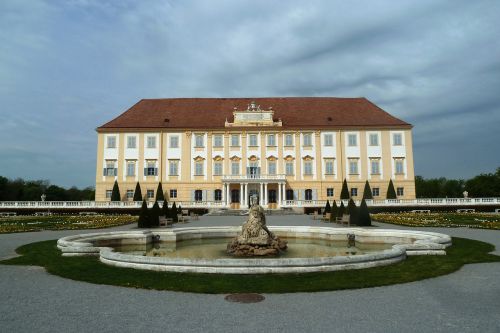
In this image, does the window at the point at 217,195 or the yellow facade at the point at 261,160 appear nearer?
the window at the point at 217,195

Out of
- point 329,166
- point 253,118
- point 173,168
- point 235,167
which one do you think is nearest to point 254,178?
point 235,167

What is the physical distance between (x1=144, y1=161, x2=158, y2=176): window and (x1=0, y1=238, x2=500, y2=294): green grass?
3307cm

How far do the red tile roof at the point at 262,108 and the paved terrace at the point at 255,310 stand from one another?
37.4 metres

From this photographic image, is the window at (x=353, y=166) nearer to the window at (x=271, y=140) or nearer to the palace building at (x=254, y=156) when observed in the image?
the palace building at (x=254, y=156)

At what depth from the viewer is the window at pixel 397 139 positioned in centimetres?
4325

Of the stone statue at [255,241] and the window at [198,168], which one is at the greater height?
the window at [198,168]

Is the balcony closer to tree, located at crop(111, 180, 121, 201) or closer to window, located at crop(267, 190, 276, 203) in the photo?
window, located at crop(267, 190, 276, 203)

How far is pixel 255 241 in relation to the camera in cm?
1120

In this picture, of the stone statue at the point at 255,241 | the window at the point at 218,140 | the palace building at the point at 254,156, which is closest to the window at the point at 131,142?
the palace building at the point at 254,156

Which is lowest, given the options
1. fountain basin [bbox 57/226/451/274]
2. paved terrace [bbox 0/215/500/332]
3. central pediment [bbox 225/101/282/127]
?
paved terrace [bbox 0/215/500/332]

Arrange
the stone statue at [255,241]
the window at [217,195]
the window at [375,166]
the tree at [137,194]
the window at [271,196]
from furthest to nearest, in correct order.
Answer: the window at [375,166]
the window at [217,195]
the window at [271,196]
the tree at [137,194]
the stone statue at [255,241]

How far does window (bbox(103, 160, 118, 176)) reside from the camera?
141ft

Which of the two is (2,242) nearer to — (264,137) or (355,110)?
(264,137)

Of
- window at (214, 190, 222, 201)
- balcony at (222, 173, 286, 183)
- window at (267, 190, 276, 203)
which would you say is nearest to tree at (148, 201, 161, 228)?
balcony at (222, 173, 286, 183)
